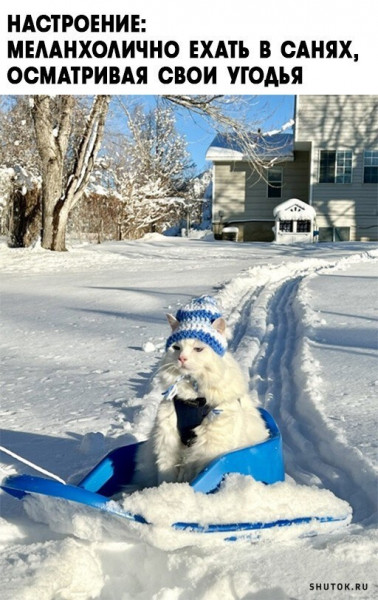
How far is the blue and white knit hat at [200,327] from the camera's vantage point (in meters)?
3.19

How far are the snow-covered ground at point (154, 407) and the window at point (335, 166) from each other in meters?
14.8

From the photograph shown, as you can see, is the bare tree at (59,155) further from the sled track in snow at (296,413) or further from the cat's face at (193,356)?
the cat's face at (193,356)

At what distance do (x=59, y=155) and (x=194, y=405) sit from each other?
663 inches

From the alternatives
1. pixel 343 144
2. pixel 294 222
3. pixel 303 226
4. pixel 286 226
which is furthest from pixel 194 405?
pixel 343 144

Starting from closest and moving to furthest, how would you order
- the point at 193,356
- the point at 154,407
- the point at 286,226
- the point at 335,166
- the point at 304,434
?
the point at 193,356 < the point at 304,434 < the point at 154,407 < the point at 286,226 < the point at 335,166

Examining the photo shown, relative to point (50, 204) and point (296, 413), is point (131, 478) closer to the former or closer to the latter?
point (296, 413)

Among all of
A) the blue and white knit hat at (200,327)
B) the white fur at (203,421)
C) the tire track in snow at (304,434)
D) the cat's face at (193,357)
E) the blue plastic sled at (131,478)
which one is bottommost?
the tire track in snow at (304,434)

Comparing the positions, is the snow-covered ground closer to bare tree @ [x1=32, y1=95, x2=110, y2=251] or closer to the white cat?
the white cat

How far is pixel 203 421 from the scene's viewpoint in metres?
3.19

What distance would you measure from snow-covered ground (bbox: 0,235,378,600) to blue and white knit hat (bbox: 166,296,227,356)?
3.11 ft

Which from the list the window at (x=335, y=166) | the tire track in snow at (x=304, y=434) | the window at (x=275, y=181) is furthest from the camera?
the window at (x=275, y=181)

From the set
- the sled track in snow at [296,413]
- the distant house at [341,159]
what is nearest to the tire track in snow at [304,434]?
the sled track in snow at [296,413]

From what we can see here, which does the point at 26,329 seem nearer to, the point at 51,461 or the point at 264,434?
the point at 51,461

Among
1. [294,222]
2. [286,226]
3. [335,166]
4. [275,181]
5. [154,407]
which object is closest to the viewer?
[154,407]
